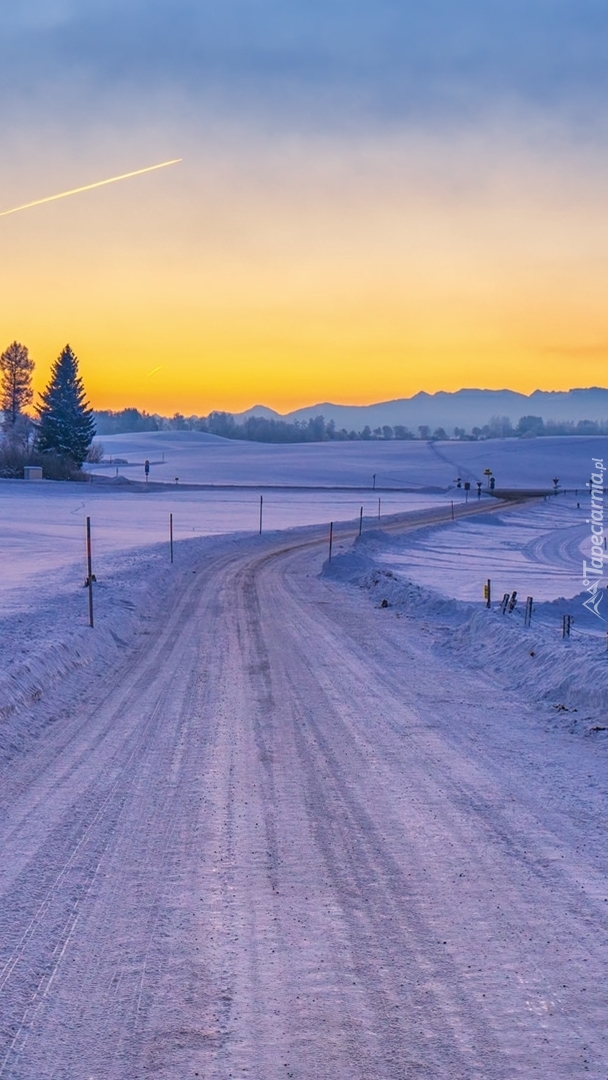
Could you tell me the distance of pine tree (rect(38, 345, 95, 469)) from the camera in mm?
82812

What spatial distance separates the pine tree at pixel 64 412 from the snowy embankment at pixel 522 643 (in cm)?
6362

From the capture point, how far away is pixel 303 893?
18.7 feet

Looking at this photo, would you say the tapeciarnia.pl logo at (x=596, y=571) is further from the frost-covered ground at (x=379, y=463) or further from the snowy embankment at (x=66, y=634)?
the frost-covered ground at (x=379, y=463)

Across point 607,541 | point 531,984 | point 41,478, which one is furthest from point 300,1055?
point 41,478

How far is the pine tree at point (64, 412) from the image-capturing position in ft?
272

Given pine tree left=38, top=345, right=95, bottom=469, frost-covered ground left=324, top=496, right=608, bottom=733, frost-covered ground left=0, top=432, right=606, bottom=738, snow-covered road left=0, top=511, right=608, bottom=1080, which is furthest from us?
pine tree left=38, top=345, right=95, bottom=469

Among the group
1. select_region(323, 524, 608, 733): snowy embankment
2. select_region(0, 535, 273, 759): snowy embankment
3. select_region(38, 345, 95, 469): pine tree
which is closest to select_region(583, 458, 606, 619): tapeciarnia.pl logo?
select_region(323, 524, 608, 733): snowy embankment

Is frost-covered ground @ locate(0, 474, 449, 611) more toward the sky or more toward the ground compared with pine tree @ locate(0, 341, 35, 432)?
more toward the ground

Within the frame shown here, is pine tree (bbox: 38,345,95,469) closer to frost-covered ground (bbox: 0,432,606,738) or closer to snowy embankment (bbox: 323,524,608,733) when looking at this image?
frost-covered ground (bbox: 0,432,606,738)

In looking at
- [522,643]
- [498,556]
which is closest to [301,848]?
[522,643]

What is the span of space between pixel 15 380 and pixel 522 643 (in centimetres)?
10362

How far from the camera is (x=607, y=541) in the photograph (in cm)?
4791

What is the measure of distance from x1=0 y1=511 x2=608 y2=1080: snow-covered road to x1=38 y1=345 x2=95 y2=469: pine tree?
248ft

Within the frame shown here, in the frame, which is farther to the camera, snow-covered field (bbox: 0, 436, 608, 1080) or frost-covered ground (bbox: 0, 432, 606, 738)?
frost-covered ground (bbox: 0, 432, 606, 738)
